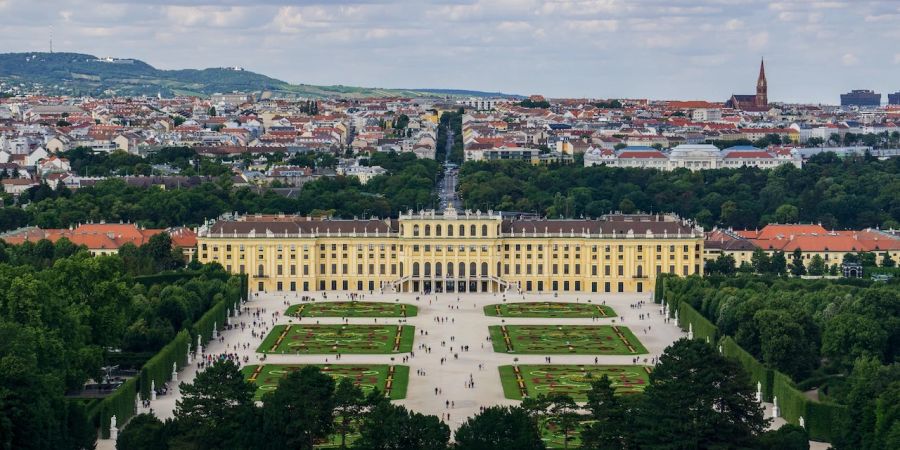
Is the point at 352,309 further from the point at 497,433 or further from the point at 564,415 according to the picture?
the point at 497,433

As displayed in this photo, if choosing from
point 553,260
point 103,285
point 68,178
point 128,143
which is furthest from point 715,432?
point 128,143

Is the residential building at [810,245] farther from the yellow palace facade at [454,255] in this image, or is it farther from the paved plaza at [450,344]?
the paved plaza at [450,344]

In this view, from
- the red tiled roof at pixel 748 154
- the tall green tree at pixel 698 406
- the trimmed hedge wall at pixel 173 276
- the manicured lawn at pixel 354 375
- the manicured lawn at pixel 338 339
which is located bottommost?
the manicured lawn at pixel 338 339

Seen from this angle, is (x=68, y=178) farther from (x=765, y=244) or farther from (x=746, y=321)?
(x=746, y=321)

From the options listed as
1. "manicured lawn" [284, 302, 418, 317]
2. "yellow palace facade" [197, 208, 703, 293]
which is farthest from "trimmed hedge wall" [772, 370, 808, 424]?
"yellow palace facade" [197, 208, 703, 293]

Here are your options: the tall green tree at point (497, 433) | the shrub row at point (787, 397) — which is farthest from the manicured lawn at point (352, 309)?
the tall green tree at point (497, 433)

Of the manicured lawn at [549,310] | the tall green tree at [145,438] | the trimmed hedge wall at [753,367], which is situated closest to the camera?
the tall green tree at [145,438]

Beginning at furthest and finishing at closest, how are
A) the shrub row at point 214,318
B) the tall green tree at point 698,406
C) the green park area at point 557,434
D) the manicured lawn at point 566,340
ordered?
the shrub row at point 214,318 < the manicured lawn at point 566,340 < the green park area at point 557,434 < the tall green tree at point 698,406
